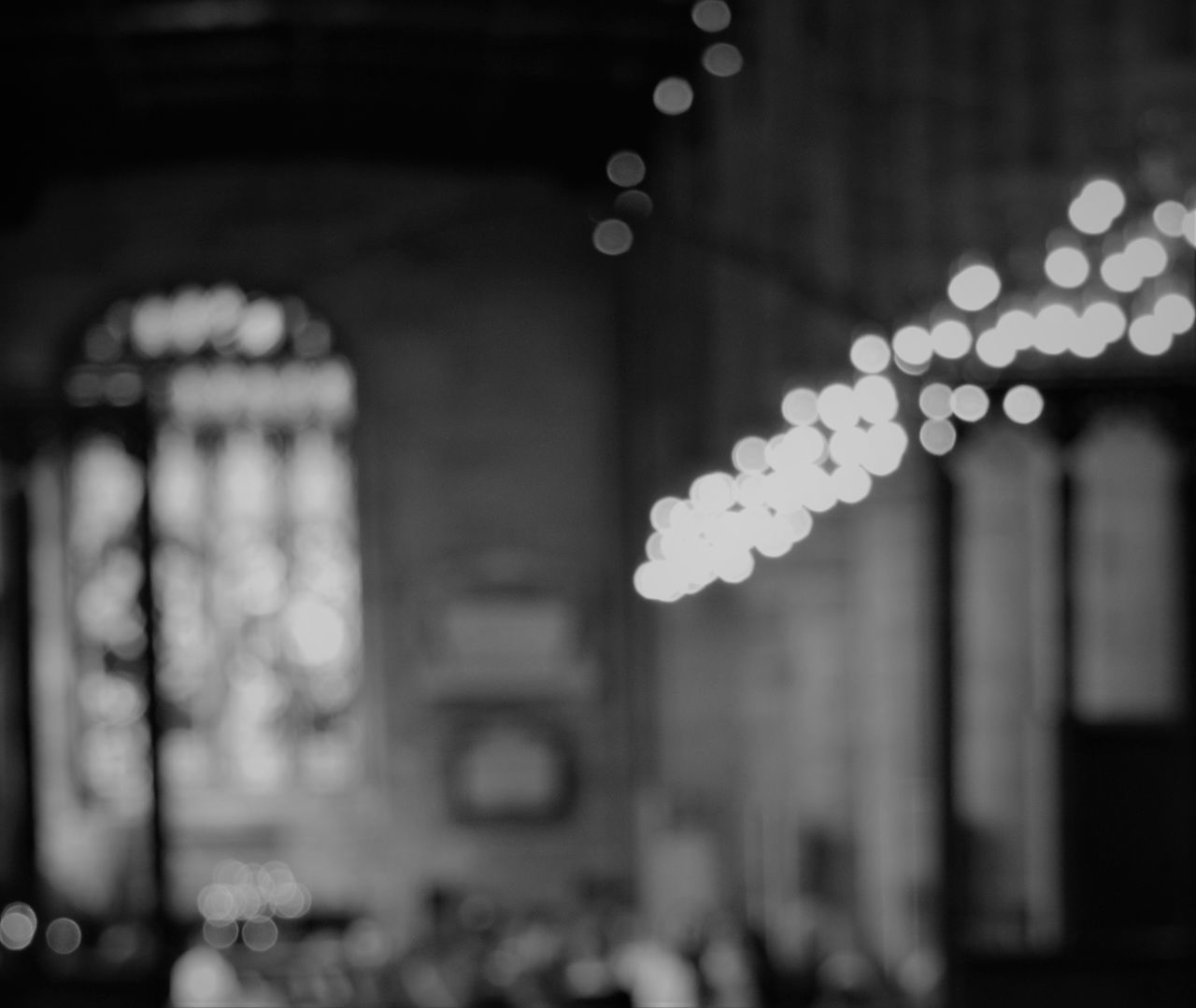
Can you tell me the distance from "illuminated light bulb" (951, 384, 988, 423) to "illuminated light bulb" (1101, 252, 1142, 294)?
112 cm

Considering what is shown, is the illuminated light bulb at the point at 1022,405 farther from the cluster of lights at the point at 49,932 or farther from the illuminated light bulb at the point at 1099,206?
the cluster of lights at the point at 49,932

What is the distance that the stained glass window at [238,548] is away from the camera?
522 inches

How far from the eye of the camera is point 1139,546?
671 centimetres

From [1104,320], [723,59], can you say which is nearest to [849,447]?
[1104,320]

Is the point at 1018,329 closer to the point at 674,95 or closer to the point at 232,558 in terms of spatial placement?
the point at 674,95

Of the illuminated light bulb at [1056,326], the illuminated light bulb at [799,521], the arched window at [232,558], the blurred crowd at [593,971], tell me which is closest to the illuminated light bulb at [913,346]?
the illuminated light bulb at [1056,326]

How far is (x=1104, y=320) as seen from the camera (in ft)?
19.6

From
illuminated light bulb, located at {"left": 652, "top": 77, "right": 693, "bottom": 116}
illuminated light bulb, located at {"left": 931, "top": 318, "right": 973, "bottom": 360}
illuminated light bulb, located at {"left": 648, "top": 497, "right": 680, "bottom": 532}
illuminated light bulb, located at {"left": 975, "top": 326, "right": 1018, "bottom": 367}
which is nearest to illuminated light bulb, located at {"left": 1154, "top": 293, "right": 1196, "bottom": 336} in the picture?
illuminated light bulb, located at {"left": 975, "top": 326, "right": 1018, "bottom": 367}

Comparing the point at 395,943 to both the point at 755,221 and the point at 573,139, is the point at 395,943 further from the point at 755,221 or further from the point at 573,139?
the point at 573,139

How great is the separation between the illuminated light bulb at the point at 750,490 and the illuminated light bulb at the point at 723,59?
3.50m

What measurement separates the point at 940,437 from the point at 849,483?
8.01ft

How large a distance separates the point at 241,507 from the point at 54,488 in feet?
4.76

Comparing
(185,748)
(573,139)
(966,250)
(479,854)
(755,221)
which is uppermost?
(573,139)

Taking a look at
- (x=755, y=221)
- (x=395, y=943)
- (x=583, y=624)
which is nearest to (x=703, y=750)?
(x=583, y=624)
